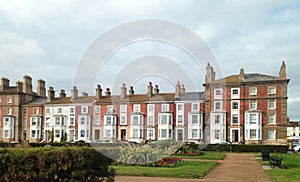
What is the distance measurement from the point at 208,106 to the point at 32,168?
50359 millimetres

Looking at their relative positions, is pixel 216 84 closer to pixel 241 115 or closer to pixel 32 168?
pixel 241 115

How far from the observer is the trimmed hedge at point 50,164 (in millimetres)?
9039

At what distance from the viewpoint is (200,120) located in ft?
195

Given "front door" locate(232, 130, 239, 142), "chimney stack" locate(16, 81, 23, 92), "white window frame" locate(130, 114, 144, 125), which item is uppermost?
"chimney stack" locate(16, 81, 23, 92)

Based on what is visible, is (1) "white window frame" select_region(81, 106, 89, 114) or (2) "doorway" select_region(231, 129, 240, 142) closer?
(2) "doorway" select_region(231, 129, 240, 142)

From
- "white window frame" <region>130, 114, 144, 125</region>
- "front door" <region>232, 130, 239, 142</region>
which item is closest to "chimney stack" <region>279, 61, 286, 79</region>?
"front door" <region>232, 130, 239, 142</region>

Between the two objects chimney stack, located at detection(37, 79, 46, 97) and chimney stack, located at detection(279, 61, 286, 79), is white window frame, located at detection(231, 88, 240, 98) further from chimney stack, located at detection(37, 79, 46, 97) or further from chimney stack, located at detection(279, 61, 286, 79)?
chimney stack, located at detection(37, 79, 46, 97)

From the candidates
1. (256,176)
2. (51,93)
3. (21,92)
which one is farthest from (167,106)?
(256,176)

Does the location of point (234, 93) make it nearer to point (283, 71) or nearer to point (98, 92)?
point (283, 71)

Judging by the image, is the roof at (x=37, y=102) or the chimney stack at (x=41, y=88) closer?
the roof at (x=37, y=102)

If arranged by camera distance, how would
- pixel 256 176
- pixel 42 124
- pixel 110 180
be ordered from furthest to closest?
pixel 42 124
pixel 256 176
pixel 110 180

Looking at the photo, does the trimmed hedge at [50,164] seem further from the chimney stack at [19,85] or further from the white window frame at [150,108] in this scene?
the chimney stack at [19,85]

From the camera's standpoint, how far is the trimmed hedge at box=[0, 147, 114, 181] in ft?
29.7

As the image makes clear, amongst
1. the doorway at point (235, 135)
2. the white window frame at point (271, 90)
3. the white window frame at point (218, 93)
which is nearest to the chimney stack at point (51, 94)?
the white window frame at point (218, 93)
